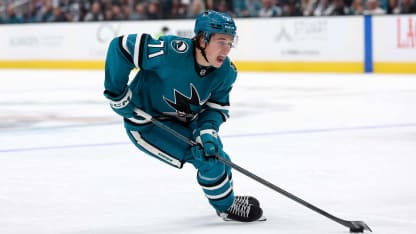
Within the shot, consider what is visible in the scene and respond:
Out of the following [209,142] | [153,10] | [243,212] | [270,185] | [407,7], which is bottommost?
[153,10]

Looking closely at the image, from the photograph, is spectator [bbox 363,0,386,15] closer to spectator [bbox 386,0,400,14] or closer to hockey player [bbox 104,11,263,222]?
spectator [bbox 386,0,400,14]

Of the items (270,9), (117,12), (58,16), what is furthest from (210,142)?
(58,16)

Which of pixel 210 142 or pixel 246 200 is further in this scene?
pixel 246 200

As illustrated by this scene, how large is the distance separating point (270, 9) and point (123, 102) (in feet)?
33.5

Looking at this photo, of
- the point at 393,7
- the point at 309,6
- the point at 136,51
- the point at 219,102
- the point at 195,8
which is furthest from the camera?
the point at 195,8

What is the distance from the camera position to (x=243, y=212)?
3416 millimetres

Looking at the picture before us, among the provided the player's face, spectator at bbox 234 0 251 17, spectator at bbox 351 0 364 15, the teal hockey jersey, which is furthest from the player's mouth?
spectator at bbox 234 0 251 17

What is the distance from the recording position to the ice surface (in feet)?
11.3

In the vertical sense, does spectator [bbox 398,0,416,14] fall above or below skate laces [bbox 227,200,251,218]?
below

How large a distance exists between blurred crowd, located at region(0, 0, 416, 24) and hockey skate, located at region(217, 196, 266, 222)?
361 inches

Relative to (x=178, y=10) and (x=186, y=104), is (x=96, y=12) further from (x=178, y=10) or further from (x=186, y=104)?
(x=186, y=104)

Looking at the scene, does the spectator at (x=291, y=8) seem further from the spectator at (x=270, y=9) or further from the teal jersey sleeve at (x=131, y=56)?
the teal jersey sleeve at (x=131, y=56)

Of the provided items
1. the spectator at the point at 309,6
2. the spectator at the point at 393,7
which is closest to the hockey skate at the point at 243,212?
the spectator at the point at 393,7

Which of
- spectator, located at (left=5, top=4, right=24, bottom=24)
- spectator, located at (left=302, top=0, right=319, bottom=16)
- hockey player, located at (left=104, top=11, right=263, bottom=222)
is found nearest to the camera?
hockey player, located at (left=104, top=11, right=263, bottom=222)
